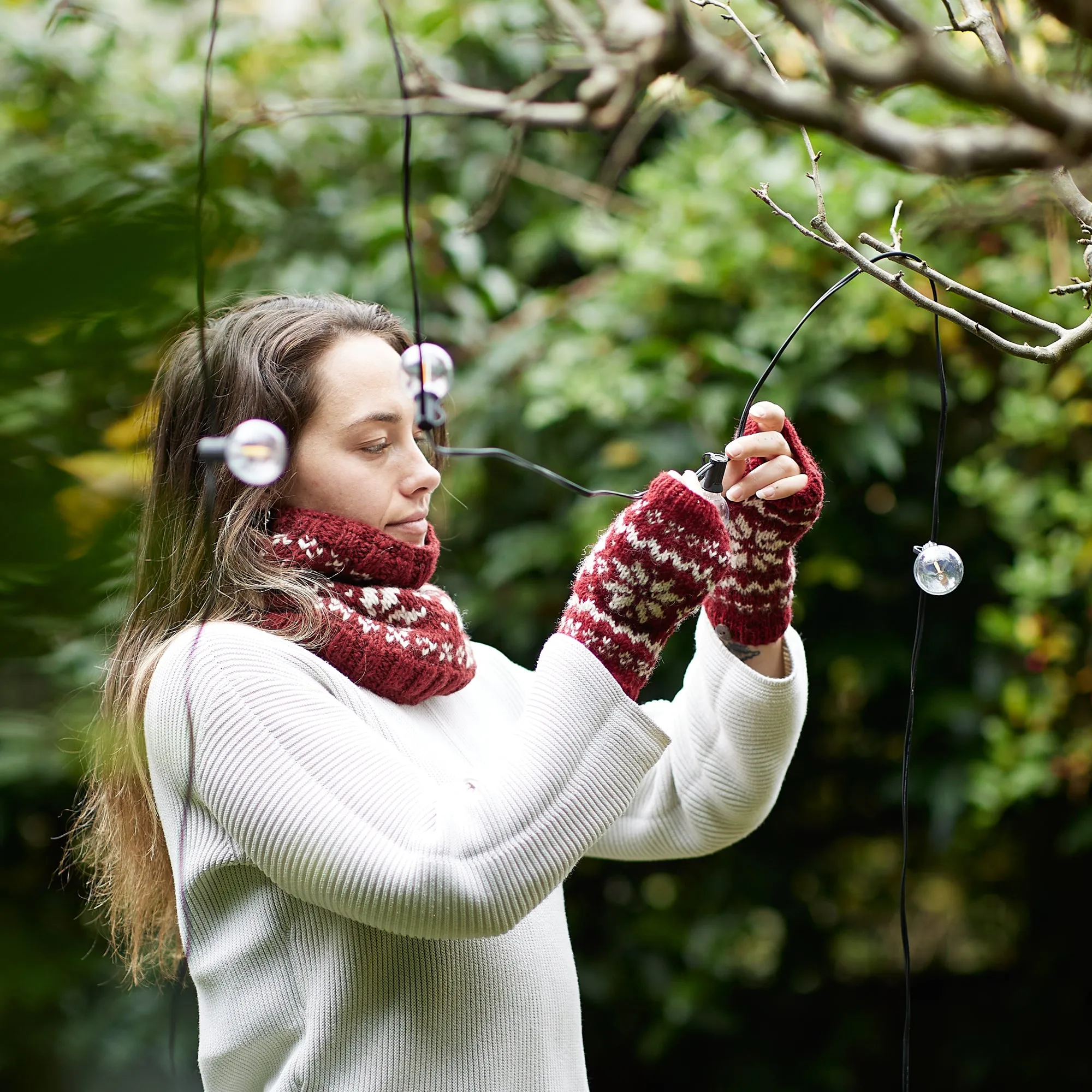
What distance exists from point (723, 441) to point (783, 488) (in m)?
0.94

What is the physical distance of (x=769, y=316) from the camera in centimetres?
183

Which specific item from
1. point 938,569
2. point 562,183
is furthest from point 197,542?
point 562,183

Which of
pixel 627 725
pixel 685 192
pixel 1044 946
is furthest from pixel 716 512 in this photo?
pixel 1044 946

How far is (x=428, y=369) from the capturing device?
2.64ft

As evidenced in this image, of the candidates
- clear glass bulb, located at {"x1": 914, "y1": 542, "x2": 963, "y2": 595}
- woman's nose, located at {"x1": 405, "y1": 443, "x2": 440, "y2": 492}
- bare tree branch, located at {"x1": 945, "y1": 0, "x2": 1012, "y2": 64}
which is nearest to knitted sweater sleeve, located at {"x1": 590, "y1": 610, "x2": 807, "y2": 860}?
clear glass bulb, located at {"x1": 914, "y1": 542, "x2": 963, "y2": 595}

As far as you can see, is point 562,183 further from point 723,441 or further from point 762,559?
point 762,559

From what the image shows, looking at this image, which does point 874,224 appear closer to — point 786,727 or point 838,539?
point 838,539

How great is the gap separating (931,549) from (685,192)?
1.16 m

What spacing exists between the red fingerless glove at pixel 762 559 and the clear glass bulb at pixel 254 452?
0.38 meters

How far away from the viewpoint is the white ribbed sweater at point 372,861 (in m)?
0.78

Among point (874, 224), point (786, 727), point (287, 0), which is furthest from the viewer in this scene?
point (287, 0)

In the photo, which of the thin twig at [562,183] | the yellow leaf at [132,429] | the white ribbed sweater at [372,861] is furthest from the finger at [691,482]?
the thin twig at [562,183]

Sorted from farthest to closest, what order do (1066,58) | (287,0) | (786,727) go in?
(287,0)
(1066,58)
(786,727)

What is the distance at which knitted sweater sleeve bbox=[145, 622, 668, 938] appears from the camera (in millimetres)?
774
